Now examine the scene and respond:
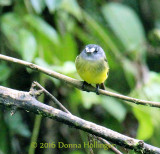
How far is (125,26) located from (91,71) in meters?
1.49

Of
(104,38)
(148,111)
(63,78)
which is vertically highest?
(104,38)

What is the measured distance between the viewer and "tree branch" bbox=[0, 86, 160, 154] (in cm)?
189

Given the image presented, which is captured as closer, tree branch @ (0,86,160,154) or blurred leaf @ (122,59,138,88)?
tree branch @ (0,86,160,154)

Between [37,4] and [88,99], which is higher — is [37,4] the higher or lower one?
the higher one

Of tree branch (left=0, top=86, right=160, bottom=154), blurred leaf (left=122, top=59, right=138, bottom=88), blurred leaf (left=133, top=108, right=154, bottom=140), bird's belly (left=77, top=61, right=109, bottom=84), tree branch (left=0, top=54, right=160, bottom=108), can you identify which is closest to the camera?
tree branch (left=0, top=86, right=160, bottom=154)

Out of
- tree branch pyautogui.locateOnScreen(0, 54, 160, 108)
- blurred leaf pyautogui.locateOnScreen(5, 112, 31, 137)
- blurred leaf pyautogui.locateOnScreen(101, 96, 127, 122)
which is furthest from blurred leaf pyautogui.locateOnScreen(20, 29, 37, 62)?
blurred leaf pyautogui.locateOnScreen(101, 96, 127, 122)

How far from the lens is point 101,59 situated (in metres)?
3.26

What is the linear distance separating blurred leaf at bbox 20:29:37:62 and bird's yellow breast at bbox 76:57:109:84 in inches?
16.4

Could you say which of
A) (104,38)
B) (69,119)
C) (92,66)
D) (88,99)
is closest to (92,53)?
(92,66)

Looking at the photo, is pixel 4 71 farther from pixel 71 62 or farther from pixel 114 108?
pixel 114 108

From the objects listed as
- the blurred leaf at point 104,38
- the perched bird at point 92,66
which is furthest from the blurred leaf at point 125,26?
the perched bird at point 92,66

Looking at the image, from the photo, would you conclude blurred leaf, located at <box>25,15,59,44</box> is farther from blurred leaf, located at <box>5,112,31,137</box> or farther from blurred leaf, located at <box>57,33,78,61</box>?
blurred leaf, located at <box>5,112,31,137</box>

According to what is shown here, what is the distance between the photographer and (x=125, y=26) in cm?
438

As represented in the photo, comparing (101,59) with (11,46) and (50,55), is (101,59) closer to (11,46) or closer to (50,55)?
(50,55)
